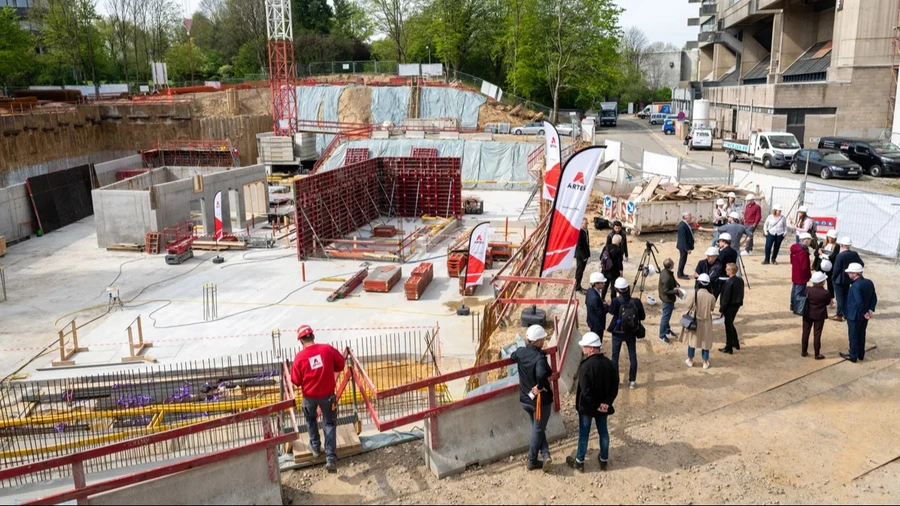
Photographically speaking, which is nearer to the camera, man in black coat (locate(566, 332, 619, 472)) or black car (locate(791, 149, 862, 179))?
man in black coat (locate(566, 332, 619, 472))

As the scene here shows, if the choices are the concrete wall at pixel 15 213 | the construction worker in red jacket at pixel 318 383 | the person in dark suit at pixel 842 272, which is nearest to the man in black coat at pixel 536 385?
the construction worker in red jacket at pixel 318 383

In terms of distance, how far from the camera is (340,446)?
8094 millimetres

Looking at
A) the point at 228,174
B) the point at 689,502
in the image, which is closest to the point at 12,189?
the point at 228,174

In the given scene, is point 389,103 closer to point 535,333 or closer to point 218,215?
point 218,215

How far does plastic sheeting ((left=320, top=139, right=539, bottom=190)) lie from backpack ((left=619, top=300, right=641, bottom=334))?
26762mm

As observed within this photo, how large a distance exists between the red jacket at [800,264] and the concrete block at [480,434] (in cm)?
660

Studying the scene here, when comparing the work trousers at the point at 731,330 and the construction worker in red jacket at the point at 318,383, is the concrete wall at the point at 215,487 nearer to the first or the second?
the construction worker in red jacket at the point at 318,383

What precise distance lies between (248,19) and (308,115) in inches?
1109

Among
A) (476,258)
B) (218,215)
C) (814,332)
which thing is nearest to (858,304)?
(814,332)

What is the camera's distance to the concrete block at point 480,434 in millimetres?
7730

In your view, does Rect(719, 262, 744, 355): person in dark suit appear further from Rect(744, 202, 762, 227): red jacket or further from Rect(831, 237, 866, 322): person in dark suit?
Rect(744, 202, 762, 227): red jacket

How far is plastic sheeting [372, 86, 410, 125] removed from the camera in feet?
175

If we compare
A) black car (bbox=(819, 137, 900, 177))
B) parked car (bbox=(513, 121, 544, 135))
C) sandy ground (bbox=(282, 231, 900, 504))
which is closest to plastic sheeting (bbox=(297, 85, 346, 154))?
parked car (bbox=(513, 121, 544, 135))

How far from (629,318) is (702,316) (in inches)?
56.7
